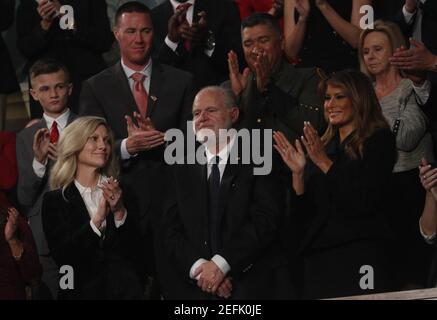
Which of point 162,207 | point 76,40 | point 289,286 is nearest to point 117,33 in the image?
point 76,40

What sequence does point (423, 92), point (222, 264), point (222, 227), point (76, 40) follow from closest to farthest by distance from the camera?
point (222, 264), point (222, 227), point (423, 92), point (76, 40)

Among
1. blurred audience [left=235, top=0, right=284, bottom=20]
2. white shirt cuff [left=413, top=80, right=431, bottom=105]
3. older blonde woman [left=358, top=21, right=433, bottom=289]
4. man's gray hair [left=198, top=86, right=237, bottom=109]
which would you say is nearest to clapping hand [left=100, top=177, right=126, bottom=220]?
man's gray hair [left=198, top=86, right=237, bottom=109]

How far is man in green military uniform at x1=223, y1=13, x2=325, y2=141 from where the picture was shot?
36.4 ft

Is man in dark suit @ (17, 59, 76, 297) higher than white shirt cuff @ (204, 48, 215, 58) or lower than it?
lower

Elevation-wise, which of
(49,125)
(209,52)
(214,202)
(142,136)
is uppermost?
(209,52)

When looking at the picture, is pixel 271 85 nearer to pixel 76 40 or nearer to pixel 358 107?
pixel 358 107

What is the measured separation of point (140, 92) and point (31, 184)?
0.90 metres

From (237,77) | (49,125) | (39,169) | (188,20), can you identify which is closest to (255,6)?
(188,20)

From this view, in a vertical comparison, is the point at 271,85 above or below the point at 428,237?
above

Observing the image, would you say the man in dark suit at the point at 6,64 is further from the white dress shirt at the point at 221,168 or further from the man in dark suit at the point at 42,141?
the white dress shirt at the point at 221,168

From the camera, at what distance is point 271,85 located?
11117 millimetres

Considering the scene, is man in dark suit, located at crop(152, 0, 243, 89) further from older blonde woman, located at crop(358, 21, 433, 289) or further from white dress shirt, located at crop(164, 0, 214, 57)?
older blonde woman, located at crop(358, 21, 433, 289)

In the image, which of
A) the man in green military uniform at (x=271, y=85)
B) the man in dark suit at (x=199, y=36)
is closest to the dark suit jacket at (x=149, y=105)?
the man in dark suit at (x=199, y=36)

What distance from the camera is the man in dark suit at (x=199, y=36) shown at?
11.3 meters
